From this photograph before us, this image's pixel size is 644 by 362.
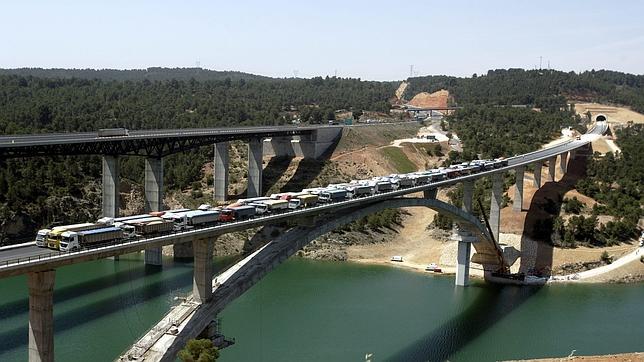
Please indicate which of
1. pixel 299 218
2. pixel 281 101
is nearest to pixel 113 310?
pixel 299 218

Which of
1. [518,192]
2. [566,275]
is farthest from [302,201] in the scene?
[518,192]

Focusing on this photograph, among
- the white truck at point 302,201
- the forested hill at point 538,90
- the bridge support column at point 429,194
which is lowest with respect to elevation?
the bridge support column at point 429,194

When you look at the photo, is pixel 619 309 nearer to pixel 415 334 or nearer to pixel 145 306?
pixel 415 334

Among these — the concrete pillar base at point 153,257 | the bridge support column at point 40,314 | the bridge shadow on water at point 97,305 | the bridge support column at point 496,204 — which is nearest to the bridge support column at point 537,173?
the bridge support column at point 496,204

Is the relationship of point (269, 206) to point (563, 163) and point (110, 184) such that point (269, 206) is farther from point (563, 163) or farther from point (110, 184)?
point (563, 163)

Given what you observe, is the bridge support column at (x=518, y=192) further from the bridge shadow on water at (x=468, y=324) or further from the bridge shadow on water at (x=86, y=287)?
the bridge shadow on water at (x=86, y=287)

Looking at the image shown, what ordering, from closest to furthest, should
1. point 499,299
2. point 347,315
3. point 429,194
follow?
point 347,315 < point 429,194 < point 499,299
